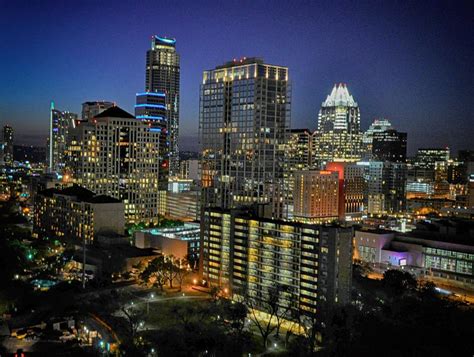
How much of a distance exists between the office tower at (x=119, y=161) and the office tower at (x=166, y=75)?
56731 mm

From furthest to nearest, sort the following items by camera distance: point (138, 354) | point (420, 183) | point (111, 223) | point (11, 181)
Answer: point (420, 183)
point (11, 181)
point (111, 223)
point (138, 354)

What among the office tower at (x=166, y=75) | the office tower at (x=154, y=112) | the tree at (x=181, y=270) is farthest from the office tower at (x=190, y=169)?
the tree at (x=181, y=270)

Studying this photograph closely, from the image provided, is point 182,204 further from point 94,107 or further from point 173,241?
point 94,107

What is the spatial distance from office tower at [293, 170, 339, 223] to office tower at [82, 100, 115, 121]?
40.7 m

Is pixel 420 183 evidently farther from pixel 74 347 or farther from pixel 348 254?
pixel 74 347

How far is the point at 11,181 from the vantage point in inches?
3873

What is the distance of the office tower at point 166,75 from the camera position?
120875 millimetres

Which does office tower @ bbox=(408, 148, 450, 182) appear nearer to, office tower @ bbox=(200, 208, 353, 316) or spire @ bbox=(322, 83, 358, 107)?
spire @ bbox=(322, 83, 358, 107)

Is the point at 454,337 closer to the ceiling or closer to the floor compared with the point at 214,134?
closer to the floor

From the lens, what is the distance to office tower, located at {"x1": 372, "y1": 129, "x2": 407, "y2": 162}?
130500 mm

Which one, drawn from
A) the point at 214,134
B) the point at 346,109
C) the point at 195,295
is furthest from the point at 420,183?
the point at 195,295

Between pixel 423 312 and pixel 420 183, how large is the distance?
85878mm

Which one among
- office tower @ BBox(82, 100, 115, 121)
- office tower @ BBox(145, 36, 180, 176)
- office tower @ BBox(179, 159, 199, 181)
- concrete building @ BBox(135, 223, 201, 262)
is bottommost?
concrete building @ BBox(135, 223, 201, 262)

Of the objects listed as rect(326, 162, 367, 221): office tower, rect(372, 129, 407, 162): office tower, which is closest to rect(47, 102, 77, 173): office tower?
rect(326, 162, 367, 221): office tower
